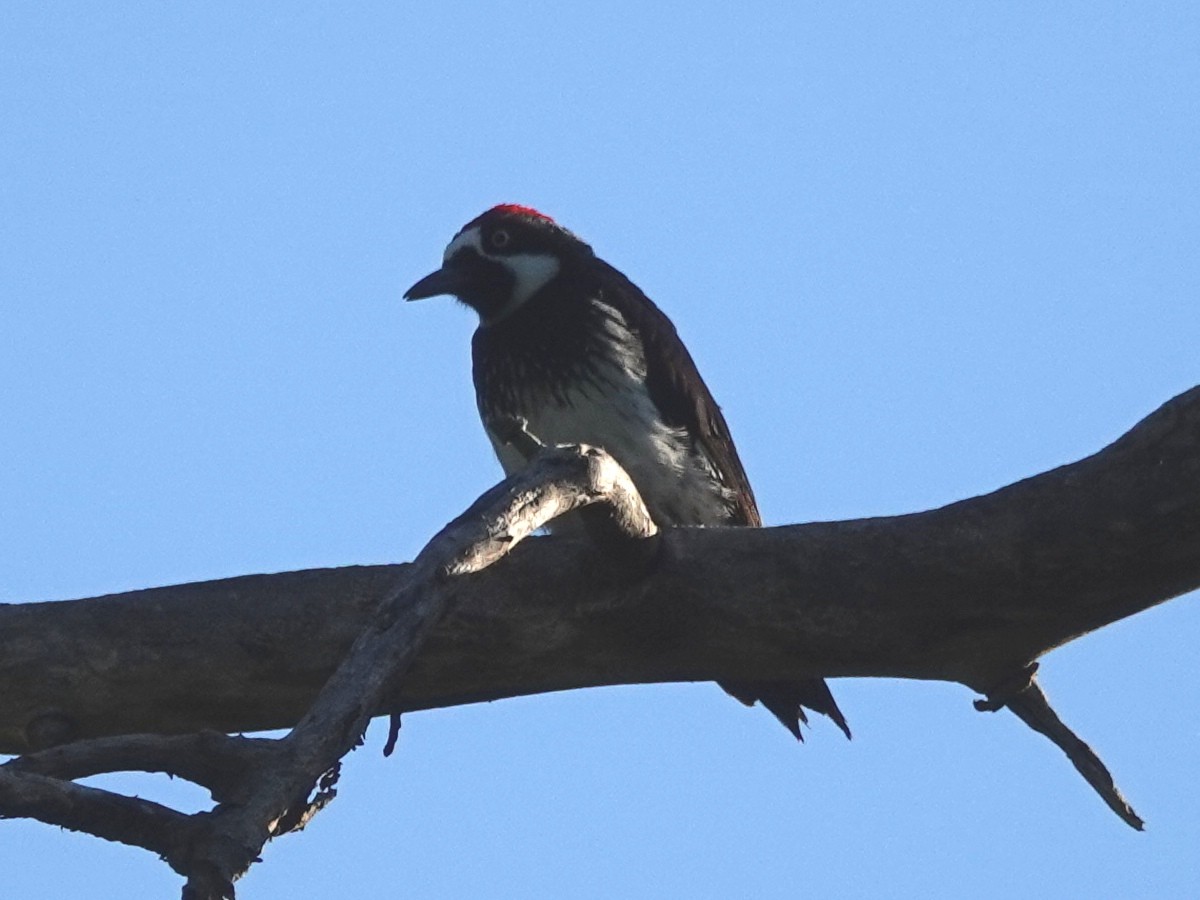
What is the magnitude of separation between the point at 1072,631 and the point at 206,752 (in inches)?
79.3

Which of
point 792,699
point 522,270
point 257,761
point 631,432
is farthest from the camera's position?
point 522,270

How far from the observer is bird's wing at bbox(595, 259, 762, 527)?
569 centimetres

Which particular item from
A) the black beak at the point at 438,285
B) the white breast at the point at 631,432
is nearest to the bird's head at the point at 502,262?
the black beak at the point at 438,285

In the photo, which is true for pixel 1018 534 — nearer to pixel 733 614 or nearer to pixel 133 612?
pixel 733 614

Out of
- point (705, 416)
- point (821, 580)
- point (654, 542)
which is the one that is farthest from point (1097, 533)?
point (705, 416)

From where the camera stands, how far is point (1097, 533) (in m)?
4.04

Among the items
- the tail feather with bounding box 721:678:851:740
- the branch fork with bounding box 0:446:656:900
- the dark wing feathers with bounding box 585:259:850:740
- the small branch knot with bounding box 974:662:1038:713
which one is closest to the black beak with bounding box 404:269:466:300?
the dark wing feathers with bounding box 585:259:850:740

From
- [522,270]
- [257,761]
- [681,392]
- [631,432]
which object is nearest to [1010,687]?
[631,432]

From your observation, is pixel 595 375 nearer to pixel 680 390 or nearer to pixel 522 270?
pixel 680 390

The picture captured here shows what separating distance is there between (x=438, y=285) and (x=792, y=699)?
1.94 m

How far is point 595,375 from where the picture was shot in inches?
219

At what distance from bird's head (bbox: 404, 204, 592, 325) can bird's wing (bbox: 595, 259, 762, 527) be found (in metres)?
0.22

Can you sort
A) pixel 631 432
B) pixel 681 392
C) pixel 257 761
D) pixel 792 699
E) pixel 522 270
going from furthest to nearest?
1. pixel 522 270
2. pixel 681 392
3. pixel 631 432
4. pixel 792 699
5. pixel 257 761

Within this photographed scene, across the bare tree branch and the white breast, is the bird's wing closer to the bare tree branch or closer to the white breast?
the white breast
